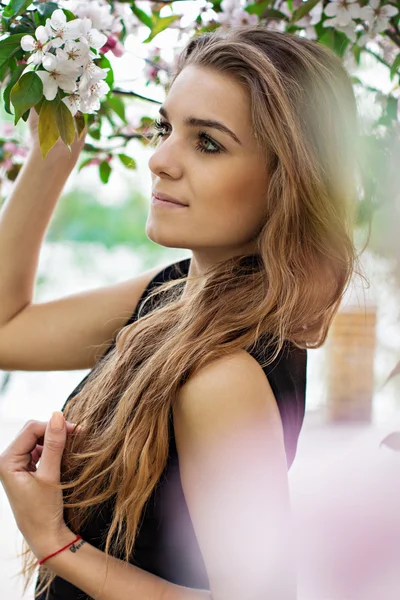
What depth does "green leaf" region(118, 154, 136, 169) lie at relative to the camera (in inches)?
57.7

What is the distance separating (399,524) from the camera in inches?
22.0

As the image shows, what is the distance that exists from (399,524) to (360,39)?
949mm

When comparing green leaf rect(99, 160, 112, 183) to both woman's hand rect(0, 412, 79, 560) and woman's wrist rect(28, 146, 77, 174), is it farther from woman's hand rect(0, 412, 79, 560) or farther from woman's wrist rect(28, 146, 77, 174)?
woman's hand rect(0, 412, 79, 560)

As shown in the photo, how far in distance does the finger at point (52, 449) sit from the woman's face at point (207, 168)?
12.6 inches

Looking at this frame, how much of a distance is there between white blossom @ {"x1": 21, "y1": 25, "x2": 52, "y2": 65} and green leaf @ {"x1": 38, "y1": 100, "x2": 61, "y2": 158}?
0.18 ft

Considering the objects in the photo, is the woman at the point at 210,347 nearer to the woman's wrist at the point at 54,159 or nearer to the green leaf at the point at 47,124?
the woman's wrist at the point at 54,159

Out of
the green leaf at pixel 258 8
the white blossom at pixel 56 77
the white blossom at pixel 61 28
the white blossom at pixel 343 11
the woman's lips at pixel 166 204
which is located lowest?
the woman's lips at pixel 166 204

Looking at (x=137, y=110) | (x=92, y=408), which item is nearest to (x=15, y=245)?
(x=92, y=408)

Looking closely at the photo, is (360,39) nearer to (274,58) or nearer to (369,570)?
(274,58)

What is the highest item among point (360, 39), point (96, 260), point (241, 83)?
point (360, 39)

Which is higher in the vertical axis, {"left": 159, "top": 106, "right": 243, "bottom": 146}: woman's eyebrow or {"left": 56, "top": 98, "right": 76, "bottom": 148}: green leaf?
{"left": 159, "top": 106, "right": 243, "bottom": 146}: woman's eyebrow

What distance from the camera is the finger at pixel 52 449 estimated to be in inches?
38.8

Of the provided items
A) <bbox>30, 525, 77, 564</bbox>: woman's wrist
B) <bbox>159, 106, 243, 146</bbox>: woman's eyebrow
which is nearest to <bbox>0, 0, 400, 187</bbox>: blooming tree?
<bbox>159, 106, 243, 146</bbox>: woman's eyebrow

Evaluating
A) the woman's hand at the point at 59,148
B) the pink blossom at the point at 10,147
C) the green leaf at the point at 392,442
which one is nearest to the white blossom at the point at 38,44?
the woman's hand at the point at 59,148
